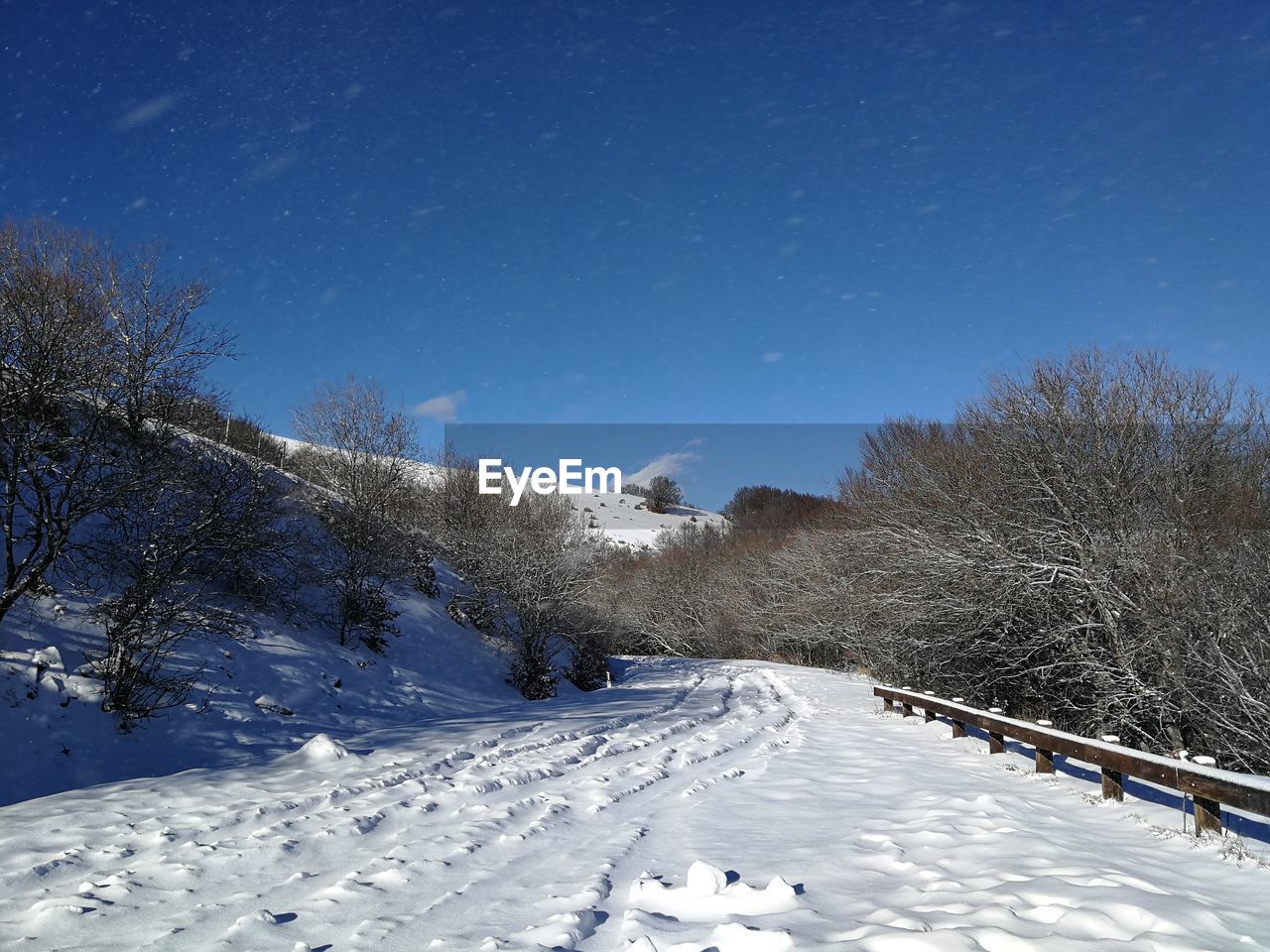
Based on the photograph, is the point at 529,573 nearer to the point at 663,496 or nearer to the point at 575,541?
the point at 575,541

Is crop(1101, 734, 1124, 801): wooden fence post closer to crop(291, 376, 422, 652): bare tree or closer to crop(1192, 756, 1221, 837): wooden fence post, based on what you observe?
crop(1192, 756, 1221, 837): wooden fence post

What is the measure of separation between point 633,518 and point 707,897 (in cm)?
8891

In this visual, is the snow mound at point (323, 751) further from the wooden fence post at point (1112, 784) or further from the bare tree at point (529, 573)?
the bare tree at point (529, 573)

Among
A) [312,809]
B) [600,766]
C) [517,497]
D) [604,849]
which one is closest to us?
[604,849]

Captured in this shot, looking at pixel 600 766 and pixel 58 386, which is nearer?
pixel 600 766

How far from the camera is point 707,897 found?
4.26 metres

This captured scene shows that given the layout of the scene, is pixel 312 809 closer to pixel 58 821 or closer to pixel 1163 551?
pixel 58 821

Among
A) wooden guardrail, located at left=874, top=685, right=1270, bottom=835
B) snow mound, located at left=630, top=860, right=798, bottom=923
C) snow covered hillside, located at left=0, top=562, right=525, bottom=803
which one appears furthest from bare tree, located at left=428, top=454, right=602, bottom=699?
snow mound, located at left=630, top=860, right=798, bottom=923

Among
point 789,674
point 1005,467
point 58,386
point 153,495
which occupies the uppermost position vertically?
point 1005,467

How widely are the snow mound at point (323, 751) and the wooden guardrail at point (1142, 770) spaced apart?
776 cm

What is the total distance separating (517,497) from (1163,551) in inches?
774

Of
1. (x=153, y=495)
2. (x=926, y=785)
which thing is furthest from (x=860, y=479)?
(x=153, y=495)

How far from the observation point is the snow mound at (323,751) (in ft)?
26.9

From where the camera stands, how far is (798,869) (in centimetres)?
479
